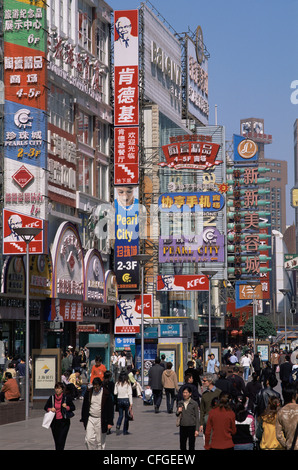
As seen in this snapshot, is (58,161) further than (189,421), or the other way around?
(58,161)

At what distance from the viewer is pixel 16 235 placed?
48.3 m

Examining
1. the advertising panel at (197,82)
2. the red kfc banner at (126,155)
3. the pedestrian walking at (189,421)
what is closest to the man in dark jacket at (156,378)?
the pedestrian walking at (189,421)

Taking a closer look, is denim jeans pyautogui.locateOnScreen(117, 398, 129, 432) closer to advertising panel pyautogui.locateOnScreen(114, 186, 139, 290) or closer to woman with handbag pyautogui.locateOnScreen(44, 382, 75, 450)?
woman with handbag pyautogui.locateOnScreen(44, 382, 75, 450)

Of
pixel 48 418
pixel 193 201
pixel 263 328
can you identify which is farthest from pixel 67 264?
pixel 263 328

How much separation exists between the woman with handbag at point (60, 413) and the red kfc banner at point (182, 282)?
51951mm

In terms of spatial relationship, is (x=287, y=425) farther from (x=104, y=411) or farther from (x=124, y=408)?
(x=124, y=408)

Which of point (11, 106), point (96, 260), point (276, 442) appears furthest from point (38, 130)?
point (276, 442)

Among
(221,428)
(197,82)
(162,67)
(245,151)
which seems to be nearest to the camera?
(221,428)

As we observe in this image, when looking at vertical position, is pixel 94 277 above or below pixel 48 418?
above

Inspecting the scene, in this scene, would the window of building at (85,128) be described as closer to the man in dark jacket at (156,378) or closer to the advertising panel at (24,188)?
the advertising panel at (24,188)

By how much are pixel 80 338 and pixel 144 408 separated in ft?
107

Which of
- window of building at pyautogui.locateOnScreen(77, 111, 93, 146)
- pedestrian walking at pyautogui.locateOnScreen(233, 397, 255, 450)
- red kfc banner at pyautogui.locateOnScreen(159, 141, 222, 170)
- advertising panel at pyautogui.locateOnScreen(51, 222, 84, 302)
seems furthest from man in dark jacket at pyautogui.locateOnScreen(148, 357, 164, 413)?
red kfc banner at pyautogui.locateOnScreen(159, 141, 222, 170)

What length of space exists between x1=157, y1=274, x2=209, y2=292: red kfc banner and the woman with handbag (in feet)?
170

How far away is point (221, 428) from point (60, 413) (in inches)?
168
